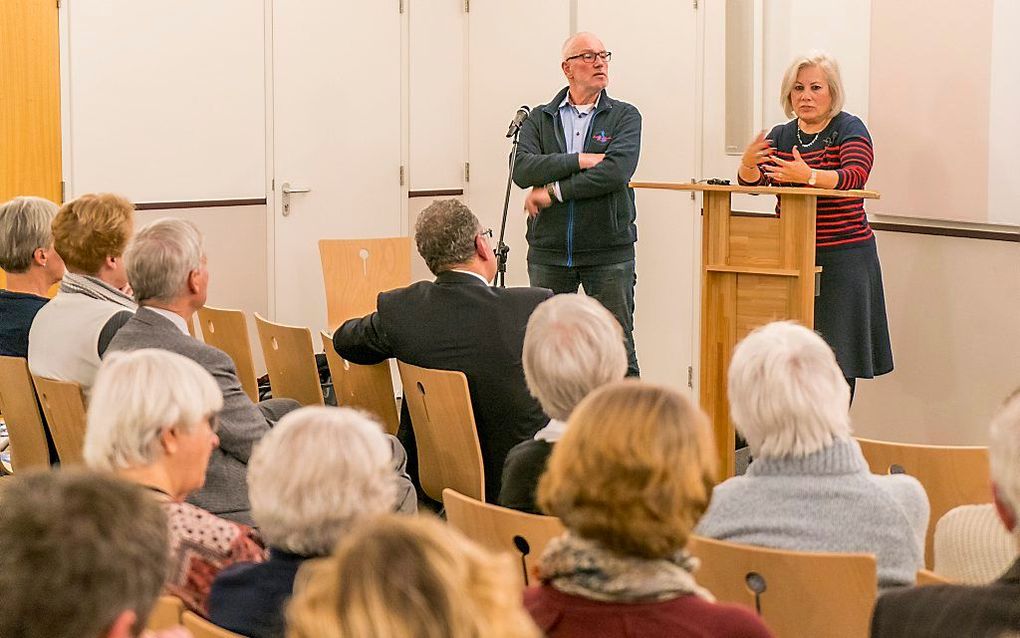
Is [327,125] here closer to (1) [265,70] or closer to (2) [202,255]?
(1) [265,70]

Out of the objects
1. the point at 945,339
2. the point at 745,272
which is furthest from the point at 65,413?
the point at 945,339

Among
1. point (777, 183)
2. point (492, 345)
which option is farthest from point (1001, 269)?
point (492, 345)

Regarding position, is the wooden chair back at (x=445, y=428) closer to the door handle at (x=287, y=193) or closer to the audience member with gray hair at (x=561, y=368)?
the audience member with gray hair at (x=561, y=368)

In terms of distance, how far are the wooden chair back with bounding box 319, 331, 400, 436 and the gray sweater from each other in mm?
2014

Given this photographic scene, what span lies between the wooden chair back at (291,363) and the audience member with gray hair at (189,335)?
2.98 feet

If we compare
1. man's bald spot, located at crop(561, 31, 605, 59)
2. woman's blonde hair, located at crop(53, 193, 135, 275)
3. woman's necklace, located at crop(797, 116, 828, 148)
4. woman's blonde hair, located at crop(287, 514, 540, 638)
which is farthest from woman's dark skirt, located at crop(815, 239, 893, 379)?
woman's blonde hair, located at crop(287, 514, 540, 638)

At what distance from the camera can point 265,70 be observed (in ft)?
23.7

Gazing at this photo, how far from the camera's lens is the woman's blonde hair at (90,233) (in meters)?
3.93

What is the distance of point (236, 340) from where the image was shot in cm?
494

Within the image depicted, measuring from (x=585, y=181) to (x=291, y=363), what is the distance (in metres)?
1.97

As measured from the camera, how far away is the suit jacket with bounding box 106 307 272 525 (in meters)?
3.29

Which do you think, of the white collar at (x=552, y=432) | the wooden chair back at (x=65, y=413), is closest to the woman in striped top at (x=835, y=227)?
the white collar at (x=552, y=432)

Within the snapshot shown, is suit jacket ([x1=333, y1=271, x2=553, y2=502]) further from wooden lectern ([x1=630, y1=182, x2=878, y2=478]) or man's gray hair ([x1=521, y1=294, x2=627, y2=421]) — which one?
wooden lectern ([x1=630, y1=182, x2=878, y2=478])

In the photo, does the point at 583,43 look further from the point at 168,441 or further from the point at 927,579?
the point at 927,579
